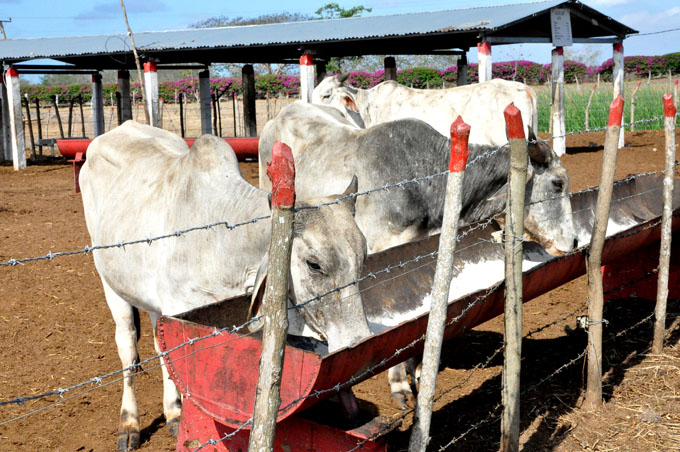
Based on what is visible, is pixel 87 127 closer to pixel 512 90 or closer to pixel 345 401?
pixel 512 90

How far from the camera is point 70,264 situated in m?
7.89

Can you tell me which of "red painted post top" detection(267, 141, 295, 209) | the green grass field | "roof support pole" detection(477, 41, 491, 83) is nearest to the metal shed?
"roof support pole" detection(477, 41, 491, 83)

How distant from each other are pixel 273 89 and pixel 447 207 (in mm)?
41017

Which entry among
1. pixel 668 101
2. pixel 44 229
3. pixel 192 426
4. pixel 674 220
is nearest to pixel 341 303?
pixel 192 426

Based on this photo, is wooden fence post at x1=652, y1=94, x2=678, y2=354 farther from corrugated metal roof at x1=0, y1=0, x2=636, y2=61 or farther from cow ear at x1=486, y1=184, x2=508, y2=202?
corrugated metal roof at x1=0, y1=0, x2=636, y2=61

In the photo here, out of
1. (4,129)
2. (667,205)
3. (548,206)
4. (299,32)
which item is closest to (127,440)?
(548,206)

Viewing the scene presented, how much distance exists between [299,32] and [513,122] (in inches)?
560

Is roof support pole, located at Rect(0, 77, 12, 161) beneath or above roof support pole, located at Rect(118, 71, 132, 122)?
beneath

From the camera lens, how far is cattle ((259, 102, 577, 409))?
17.1 feet

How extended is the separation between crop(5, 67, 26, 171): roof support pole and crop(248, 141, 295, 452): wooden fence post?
16083mm

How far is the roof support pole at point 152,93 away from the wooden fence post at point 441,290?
489 inches

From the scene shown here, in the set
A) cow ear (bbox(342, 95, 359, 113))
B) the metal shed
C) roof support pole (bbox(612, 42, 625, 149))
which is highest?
the metal shed

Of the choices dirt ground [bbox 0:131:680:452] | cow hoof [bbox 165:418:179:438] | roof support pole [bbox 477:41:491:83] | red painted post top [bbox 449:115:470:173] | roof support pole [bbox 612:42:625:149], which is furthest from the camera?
roof support pole [bbox 612:42:625:149]

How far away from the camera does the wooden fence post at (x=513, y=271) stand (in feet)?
10.3
